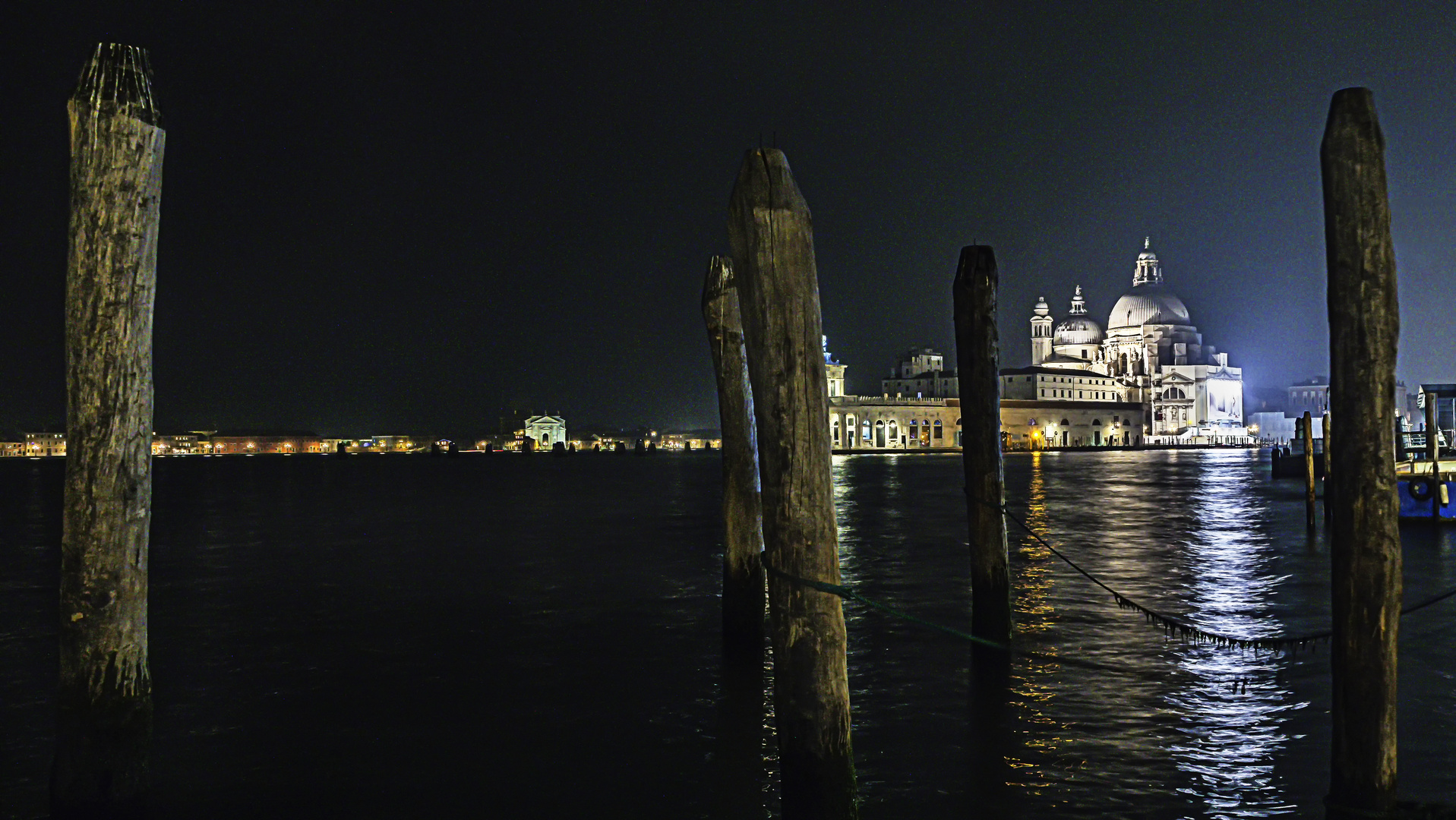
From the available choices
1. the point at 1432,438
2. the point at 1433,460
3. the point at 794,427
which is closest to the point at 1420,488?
the point at 1433,460

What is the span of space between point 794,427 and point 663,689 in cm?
392

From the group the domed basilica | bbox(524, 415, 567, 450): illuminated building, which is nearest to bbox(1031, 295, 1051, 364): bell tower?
the domed basilica

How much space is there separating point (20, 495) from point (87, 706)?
43850mm

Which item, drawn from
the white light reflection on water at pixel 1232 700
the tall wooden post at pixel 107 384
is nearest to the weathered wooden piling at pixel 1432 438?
the white light reflection on water at pixel 1232 700

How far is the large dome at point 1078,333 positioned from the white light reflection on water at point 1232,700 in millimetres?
113273

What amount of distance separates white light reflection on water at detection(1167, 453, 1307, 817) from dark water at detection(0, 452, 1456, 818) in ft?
0.09

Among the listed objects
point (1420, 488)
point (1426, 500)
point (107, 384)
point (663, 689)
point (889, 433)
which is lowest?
point (663, 689)

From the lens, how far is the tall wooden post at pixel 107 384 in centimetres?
462

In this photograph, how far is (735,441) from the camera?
7652mm

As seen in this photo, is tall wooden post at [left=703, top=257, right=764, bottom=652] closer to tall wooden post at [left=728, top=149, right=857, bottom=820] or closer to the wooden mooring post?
tall wooden post at [left=728, top=149, right=857, bottom=820]

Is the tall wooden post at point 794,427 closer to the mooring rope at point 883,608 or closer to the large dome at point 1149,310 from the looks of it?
the mooring rope at point 883,608

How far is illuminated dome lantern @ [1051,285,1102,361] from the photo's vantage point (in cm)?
12294

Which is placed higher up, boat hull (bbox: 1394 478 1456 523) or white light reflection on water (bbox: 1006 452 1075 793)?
boat hull (bbox: 1394 478 1456 523)

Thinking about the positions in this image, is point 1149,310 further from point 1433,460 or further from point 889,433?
point 1433,460
